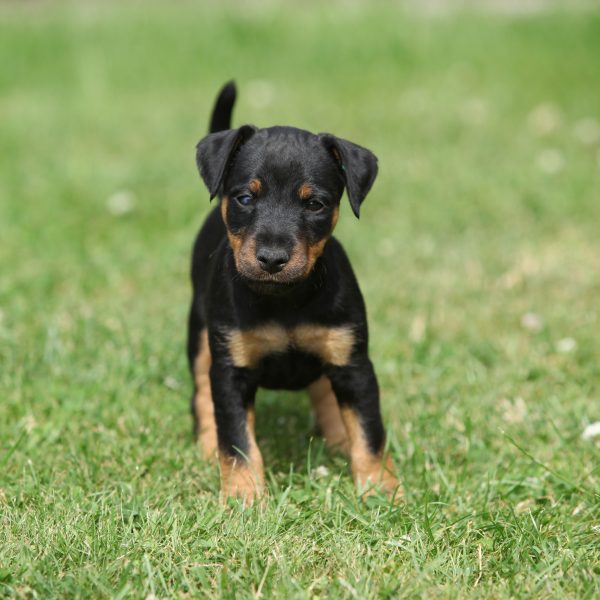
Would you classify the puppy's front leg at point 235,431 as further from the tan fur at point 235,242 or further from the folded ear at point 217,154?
the folded ear at point 217,154

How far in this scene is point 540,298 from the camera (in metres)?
5.33

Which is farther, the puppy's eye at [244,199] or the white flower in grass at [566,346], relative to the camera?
the white flower in grass at [566,346]

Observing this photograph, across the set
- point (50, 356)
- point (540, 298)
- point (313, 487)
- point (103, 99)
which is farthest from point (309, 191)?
point (103, 99)

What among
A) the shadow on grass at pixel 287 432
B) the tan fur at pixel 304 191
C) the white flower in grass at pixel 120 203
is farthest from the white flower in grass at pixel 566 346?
the white flower in grass at pixel 120 203

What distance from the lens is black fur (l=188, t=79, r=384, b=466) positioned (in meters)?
3.18

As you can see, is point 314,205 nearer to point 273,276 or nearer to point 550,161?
point 273,276

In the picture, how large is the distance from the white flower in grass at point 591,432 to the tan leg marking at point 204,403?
142cm

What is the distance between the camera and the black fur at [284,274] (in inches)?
125

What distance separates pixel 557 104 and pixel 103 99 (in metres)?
4.46


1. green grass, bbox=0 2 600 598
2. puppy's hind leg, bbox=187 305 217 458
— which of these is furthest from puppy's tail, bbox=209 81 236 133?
green grass, bbox=0 2 600 598

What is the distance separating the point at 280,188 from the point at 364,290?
2.26 m

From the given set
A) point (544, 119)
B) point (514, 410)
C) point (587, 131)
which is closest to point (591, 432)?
point (514, 410)

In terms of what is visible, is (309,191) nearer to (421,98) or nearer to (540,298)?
(540,298)

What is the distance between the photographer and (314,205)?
3.24 metres
